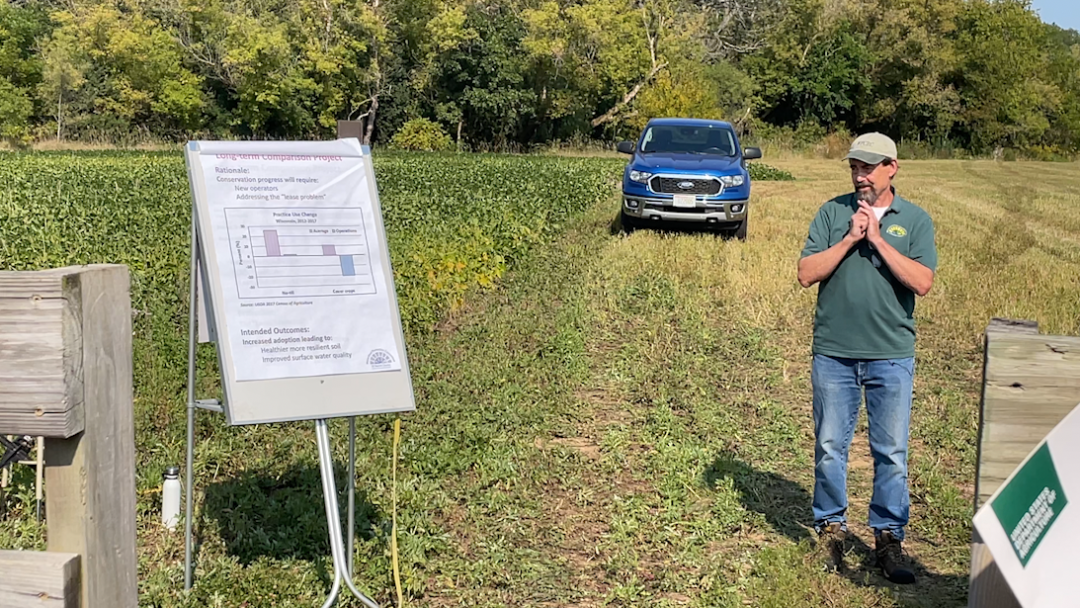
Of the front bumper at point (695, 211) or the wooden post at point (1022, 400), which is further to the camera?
the front bumper at point (695, 211)

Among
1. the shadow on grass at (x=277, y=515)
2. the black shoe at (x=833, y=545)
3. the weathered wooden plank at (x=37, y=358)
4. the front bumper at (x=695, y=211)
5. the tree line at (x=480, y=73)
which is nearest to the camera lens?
the weathered wooden plank at (x=37, y=358)

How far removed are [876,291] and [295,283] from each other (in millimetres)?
2577

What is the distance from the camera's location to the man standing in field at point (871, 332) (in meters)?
4.92

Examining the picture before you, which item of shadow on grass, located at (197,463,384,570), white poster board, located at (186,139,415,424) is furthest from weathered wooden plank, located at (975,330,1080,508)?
shadow on grass, located at (197,463,384,570)

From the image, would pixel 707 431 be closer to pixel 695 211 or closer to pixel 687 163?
pixel 695 211

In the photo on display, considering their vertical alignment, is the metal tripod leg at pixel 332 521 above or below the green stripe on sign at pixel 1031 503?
below

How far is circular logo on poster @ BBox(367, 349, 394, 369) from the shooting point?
4.31 metres

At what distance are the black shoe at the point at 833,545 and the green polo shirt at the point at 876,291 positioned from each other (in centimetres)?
83

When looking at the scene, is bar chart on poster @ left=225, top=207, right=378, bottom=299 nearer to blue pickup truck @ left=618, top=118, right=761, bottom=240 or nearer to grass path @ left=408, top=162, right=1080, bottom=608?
grass path @ left=408, top=162, right=1080, bottom=608

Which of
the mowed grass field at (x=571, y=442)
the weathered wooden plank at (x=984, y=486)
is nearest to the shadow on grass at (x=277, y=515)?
the mowed grass field at (x=571, y=442)

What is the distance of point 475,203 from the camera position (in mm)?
17609

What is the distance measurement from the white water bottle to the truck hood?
1198cm

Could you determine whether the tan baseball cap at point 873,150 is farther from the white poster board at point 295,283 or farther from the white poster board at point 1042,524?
the white poster board at point 1042,524

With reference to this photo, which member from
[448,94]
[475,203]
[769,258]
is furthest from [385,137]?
[769,258]
